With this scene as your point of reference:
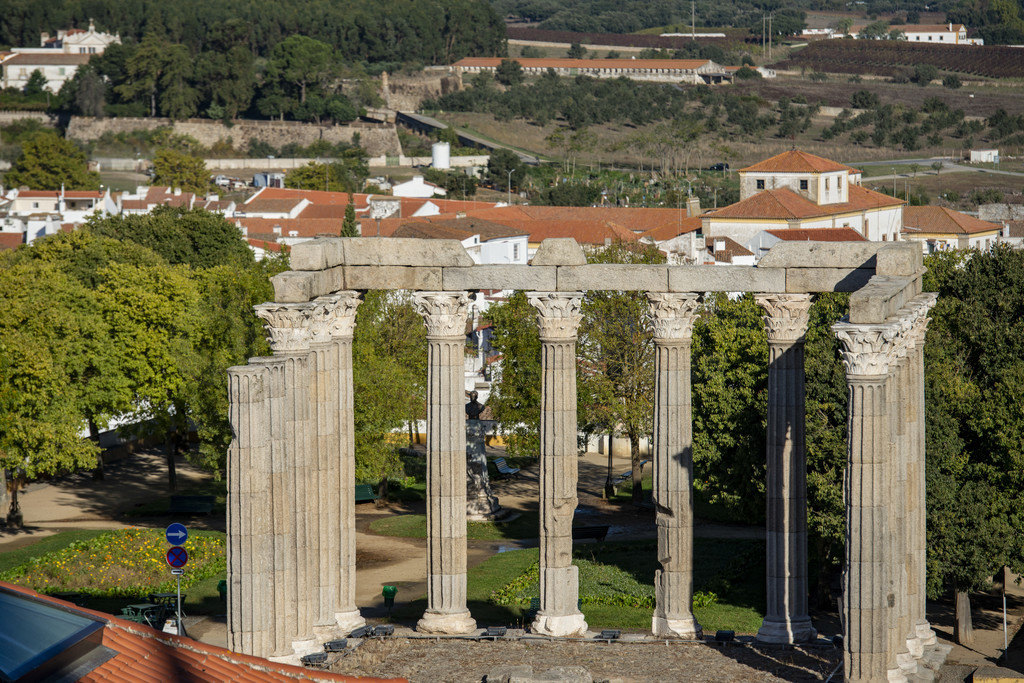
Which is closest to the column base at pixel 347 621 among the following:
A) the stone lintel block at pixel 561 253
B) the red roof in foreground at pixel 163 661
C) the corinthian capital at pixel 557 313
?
the corinthian capital at pixel 557 313

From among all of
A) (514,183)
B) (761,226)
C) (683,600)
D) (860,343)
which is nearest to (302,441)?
(683,600)

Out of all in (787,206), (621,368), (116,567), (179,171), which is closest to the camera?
(116,567)

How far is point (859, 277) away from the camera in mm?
30406

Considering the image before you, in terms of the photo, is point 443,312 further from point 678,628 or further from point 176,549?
point 678,628

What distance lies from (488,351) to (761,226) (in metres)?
31.4

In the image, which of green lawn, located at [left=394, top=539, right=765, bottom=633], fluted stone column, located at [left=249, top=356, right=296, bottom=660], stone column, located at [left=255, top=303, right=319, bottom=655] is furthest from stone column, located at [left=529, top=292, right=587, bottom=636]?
fluted stone column, located at [left=249, top=356, right=296, bottom=660]

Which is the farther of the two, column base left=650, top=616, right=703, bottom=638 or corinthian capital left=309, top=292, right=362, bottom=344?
column base left=650, top=616, right=703, bottom=638

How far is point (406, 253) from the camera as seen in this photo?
32.1 metres

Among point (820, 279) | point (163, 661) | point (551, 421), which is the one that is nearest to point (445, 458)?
point (551, 421)

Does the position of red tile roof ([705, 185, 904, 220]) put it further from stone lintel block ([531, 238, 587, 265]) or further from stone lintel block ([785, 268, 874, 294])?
stone lintel block ([785, 268, 874, 294])

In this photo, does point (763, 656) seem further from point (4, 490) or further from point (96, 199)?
point (96, 199)

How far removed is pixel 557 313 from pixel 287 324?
585 centimetres

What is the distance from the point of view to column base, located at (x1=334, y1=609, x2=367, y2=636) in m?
31.8

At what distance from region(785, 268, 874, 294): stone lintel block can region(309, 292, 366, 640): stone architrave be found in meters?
9.06
